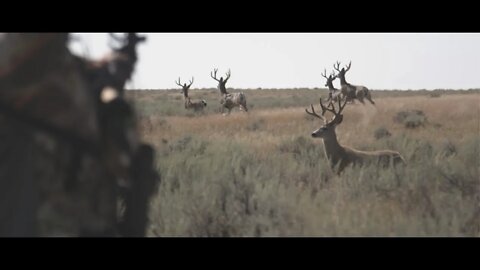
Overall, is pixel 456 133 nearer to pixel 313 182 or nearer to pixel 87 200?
pixel 313 182

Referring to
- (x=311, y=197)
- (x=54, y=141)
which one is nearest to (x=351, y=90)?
(x=311, y=197)

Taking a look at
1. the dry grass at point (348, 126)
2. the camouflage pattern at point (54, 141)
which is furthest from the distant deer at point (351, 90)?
the camouflage pattern at point (54, 141)

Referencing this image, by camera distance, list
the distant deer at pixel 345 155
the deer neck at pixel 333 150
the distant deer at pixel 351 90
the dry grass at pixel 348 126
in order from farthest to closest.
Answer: the distant deer at pixel 351 90, the dry grass at pixel 348 126, the deer neck at pixel 333 150, the distant deer at pixel 345 155

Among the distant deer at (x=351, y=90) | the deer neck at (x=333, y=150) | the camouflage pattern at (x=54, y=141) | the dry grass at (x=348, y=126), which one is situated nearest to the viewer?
the camouflage pattern at (x=54, y=141)

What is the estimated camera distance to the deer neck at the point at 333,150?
38.1ft

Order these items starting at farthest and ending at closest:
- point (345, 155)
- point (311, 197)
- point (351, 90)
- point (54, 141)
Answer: point (351, 90) → point (345, 155) → point (311, 197) → point (54, 141)

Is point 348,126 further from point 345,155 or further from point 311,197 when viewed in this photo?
point 311,197

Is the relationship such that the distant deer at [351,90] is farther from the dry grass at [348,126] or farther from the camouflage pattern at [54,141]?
the camouflage pattern at [54,141]

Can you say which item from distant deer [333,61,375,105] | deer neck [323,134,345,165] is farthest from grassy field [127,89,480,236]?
distant deer [333,61,375,105]

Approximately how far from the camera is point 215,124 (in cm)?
2381

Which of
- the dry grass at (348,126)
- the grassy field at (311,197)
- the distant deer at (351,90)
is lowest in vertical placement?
the grassy field at (311,197)

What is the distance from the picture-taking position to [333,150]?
1193 centimetres

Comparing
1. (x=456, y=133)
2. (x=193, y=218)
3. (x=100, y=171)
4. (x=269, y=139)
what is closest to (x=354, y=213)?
(x=193, y=218)
